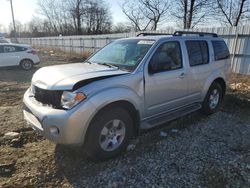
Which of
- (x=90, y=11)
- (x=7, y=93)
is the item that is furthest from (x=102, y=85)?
(x=90, y=11)

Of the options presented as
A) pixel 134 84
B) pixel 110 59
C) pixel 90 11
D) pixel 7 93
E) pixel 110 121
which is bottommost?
pixel 7 93

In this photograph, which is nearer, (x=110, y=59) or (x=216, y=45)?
(x=110, y=59)

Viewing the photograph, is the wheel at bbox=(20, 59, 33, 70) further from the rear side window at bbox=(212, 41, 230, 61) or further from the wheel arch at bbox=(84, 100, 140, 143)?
the wheel arch at bbox=(84, 100, 140, 143)

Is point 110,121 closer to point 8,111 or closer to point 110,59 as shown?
point 110,59

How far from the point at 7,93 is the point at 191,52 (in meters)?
6.13

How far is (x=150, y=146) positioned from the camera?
3.88 metres

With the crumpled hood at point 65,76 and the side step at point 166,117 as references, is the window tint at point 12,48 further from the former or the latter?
the side step at point 166,117

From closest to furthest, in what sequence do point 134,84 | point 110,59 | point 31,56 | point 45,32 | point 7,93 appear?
point 134,84 → point 110,59 → point 7,93 → point 31,56 → point 45,32

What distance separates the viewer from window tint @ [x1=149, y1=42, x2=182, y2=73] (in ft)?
12.5

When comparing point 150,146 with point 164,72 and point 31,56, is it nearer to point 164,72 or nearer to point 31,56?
point 164,72

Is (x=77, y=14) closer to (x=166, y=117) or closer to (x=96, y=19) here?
(x=96, y=19)

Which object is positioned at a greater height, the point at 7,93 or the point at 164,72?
the point at 164,72

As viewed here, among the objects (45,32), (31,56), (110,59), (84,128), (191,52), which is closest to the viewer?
(84,128)

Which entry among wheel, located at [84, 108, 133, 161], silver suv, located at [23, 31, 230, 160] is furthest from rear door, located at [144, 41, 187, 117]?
wheel, located at [84, 108, 133, 161]
